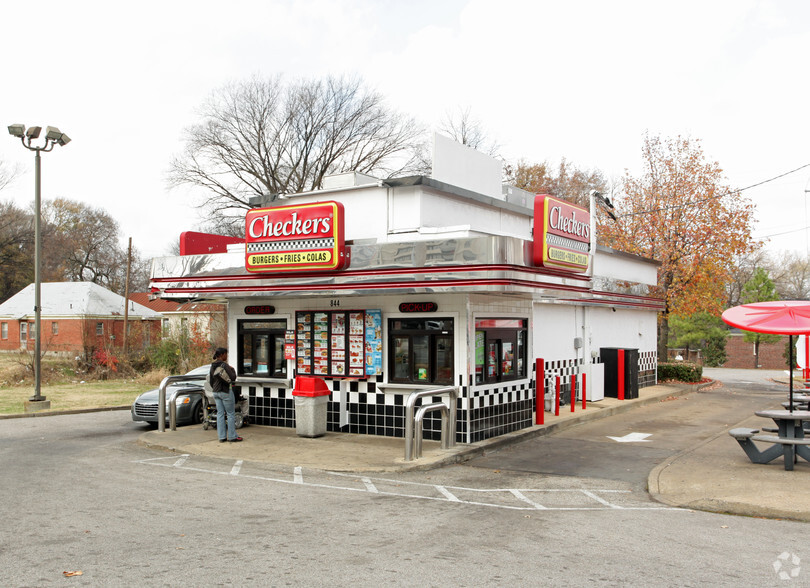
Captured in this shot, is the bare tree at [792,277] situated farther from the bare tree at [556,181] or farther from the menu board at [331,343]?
the menu board at [331,343]

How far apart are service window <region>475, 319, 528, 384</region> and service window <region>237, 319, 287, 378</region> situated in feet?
13.9

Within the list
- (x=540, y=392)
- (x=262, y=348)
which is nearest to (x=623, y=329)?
(x=540, y=392)

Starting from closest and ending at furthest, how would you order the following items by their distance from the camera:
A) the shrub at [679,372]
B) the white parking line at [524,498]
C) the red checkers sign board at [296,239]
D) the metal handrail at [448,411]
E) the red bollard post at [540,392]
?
the white parking line at [524,498] < the metal handrail at [448,411] < the red checkers sign board at [296,239] < the red bollard post at [540,392] < the shrub at [679,372]

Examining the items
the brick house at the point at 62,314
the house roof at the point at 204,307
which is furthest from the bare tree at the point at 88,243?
the house roof at the point at 204,307

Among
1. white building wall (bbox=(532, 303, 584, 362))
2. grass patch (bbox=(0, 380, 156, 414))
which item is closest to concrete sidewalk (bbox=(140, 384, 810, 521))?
white building wall (bbox=(532, 303, 584, 362))

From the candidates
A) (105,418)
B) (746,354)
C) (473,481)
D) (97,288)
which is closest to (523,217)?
(473,481)

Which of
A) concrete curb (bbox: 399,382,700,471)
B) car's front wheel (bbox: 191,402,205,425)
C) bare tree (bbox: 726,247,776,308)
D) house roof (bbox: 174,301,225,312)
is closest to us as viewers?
concrete curb (bbox: 399,382,700,471)

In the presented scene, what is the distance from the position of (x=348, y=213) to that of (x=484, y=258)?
157 inches

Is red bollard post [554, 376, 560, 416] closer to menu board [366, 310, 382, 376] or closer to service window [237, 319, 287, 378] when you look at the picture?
menu board [366, 310, 382, 376]

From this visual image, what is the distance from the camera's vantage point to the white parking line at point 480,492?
8.18 metres

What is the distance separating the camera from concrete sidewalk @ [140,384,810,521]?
26.7 ft

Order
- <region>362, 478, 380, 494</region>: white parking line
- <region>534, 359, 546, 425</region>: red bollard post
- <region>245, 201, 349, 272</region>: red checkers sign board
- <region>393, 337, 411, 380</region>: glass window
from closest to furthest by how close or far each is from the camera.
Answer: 1. <region>362, 478, 380, 494</region>: white parking line
2. <region>245, 201, 349, 272</region>: red checkers sign board
3. <region>393, 337, 411, 380</region>: glass window
4. <region>534, 359, 546, 425</region>: red bollard post

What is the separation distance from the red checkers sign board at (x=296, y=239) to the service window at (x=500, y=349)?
288cm

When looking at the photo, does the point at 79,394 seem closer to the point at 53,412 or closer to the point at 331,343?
the point at 53,412
